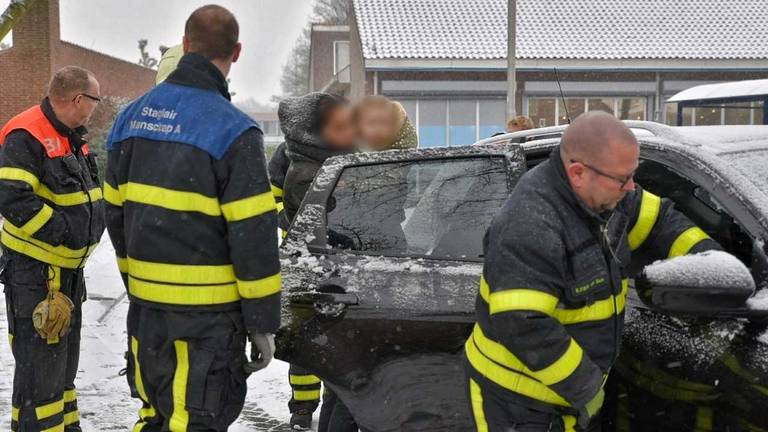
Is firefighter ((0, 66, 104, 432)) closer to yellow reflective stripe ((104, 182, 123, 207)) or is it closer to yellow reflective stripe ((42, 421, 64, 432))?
yellow reflective stripe ((42, 421, 64, 432))

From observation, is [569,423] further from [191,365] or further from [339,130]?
[339,130]

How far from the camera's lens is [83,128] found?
462 centimetres

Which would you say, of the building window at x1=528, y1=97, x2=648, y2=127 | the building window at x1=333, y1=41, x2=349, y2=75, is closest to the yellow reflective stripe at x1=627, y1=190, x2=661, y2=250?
the building window at x1=528, y1=97, x2=648, y2=127

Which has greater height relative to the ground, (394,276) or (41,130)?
A: (41,130)

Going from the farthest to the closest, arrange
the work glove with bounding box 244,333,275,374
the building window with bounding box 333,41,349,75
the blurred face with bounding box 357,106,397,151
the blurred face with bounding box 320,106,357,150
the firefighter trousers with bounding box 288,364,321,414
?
1. the building window with bounding box 333,41,349,75
2. the firefighter trousers with bounding box 288,364,321,414
3. the blurred face with bounding box 320,106,357,150
4. the blurred face with bounding box 357,106,397,151
5. the work glove with bounding box 244,333,275,374

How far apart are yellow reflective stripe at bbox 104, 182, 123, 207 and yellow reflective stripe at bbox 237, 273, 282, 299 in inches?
23.7

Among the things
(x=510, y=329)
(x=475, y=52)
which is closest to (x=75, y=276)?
(x=510, y=329)

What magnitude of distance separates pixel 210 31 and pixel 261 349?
3.73 feet

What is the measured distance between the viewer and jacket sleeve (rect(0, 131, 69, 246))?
4.17m

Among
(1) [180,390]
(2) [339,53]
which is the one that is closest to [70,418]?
(1) [180,390]

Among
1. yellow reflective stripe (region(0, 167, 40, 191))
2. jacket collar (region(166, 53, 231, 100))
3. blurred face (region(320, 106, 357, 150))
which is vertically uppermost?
jacket collar (region(166, 53, 231, 100))

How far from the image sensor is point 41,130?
4359mm

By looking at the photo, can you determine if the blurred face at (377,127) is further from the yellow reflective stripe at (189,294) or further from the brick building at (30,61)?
the brick building at (30,61)

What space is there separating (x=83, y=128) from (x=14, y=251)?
28.2 inches
